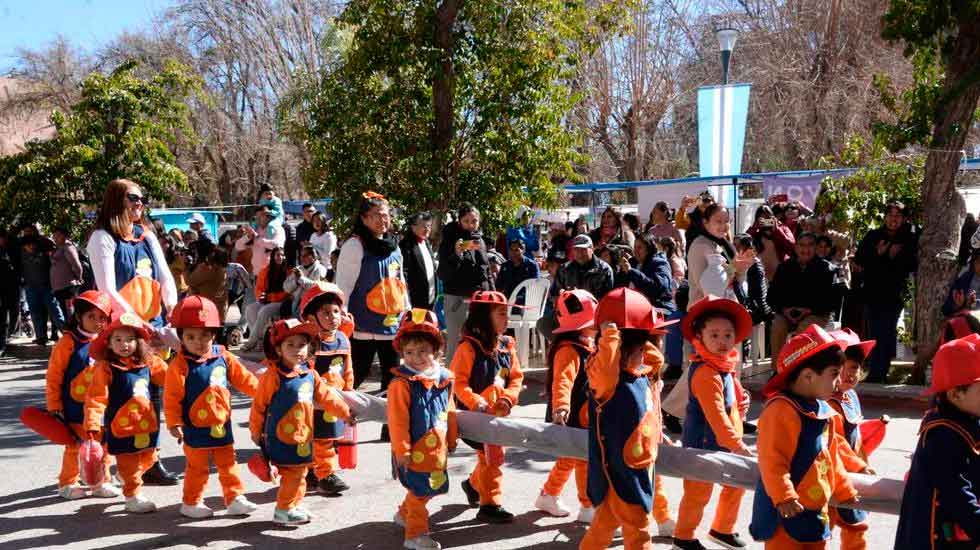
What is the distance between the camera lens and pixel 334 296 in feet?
21.4

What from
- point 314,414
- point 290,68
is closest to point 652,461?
point 314,414

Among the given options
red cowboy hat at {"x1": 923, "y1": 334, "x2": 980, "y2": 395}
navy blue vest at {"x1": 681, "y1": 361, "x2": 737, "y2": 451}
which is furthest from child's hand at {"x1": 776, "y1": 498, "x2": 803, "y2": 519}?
navy blue vest at {"x1": 681, "y1": 361, "x2": 737, "y2": 451}

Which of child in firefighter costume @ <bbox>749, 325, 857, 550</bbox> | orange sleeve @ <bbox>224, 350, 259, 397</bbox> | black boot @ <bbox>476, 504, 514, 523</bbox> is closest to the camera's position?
child in firefighter costume @ <bbox>749, 325, 857, 550</bbox>

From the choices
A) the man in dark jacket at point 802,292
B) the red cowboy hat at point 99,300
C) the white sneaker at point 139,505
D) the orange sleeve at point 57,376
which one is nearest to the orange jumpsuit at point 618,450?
A: the white sneaker at point 139,505

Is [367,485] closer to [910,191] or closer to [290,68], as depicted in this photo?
[910,191]

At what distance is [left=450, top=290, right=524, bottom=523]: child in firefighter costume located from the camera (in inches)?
231

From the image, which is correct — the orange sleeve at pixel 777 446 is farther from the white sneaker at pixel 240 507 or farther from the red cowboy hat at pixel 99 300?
the red cowboy hat at pixel 99 300

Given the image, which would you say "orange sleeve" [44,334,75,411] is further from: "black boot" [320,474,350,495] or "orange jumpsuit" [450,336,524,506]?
"orange jumpsuit" [450,336,524,506]

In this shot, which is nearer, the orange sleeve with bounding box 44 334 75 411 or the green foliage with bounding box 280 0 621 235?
the orange sleeve with bounding box 44 334 75 411

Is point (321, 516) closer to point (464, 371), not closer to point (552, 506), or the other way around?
point (464, 371)

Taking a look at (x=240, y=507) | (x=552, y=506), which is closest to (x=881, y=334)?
(x=552, y=506)

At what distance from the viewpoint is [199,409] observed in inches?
235

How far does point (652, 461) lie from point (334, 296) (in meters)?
2.61

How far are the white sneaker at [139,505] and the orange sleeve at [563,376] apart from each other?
2.52 meters
